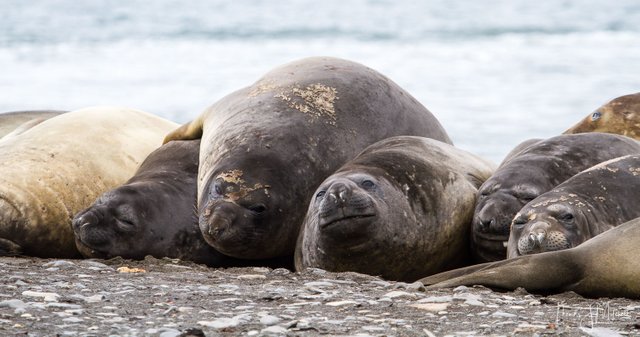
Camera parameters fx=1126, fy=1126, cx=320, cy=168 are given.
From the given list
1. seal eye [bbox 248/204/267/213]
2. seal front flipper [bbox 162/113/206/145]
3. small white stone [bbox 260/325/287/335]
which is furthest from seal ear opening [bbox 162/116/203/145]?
small white stone [bbox 260/325/287/335]

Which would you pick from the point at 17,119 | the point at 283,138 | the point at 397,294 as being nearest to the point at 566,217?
the point at 397,294

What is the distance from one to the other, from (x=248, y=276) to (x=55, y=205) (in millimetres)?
1855

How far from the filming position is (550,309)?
4.08m

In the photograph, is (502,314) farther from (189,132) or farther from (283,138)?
(189,132)

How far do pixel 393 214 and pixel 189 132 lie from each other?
230 centimetres

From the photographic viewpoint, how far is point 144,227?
20.2 ft

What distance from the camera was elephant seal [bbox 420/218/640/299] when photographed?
450cm

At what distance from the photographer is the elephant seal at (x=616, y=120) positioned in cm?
799

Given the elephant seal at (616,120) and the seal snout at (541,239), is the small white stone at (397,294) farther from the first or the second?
the elephant seal at (616,120)

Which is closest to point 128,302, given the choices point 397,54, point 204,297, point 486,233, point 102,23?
point 204,297

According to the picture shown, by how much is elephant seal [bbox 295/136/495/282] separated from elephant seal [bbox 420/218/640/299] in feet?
2.12

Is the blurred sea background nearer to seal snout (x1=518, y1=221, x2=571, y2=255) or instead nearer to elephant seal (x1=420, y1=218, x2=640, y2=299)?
seal snout (x1=518, y1=221, x2=571, y2=255)

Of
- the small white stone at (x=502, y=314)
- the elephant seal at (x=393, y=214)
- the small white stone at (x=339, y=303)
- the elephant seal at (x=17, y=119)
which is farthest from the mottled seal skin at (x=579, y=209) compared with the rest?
Answer: the elephant seal at (x=17, y=119)

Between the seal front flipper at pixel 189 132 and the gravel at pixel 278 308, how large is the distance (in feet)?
7.70
